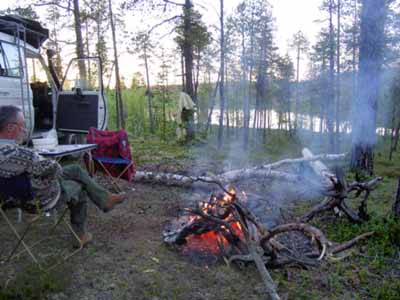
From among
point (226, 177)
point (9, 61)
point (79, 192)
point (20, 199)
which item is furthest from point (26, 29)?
point (226, 177)

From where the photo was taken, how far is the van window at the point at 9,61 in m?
3.79

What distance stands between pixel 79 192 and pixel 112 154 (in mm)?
1581

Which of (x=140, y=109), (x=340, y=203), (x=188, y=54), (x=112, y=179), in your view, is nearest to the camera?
(x=340, y=203)

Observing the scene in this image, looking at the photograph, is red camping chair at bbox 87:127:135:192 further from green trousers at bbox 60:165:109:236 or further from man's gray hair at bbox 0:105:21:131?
man's gray hair at bbox 0:105:21:131

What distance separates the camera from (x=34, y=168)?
2123 millimetres

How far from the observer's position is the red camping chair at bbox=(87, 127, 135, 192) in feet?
13.1

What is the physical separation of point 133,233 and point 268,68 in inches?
771

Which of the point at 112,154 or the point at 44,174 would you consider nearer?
the point at 44,174

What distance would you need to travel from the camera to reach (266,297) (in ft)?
6.41

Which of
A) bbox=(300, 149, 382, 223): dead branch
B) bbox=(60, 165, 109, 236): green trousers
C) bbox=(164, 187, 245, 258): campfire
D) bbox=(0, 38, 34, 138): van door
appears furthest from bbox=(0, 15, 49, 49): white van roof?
bbox=(300, 149, 382, 223): dead branch

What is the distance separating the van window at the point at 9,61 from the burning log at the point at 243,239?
275 centimetres

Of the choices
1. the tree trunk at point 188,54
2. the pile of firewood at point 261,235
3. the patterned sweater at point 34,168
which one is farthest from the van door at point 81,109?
the tree trunk at point 188,54

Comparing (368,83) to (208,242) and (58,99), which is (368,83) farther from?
(58,99)

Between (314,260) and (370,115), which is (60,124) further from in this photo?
(370,115)
